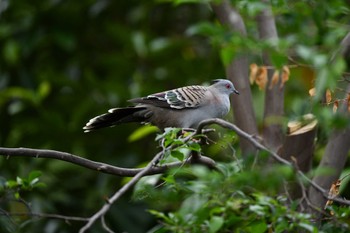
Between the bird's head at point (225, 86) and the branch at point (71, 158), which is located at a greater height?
the branch at point (71, 158)

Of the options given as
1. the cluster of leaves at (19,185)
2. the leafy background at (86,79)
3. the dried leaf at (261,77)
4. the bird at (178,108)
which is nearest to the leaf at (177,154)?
the cluster of leaves at (19,185)

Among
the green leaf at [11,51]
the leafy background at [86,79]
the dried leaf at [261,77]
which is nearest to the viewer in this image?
the dried leaf at [261,77]

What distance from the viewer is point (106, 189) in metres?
6.88

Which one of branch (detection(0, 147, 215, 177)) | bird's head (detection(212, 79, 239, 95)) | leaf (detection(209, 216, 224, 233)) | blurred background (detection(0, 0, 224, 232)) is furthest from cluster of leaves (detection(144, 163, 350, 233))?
blurred background (detection(0, 0, 224, 232))

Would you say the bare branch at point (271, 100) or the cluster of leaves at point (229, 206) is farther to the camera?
the bare branch at point (271, 100)

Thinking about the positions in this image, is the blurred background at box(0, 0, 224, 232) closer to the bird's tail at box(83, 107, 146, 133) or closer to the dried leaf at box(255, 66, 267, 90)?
the bird's tail at box(83, 107, 146, 133)

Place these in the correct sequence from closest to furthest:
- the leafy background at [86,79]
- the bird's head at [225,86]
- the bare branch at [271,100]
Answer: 1. the bare branch at [271,100]
2. the bird's head at [225,86]
3. the leafy background at [86,79]

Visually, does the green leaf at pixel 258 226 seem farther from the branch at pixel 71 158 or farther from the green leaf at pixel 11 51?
the green leaf at pixel 11 51

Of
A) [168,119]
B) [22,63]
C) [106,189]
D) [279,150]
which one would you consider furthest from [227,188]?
[22,63]

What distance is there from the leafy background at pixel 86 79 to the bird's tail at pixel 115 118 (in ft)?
4.16

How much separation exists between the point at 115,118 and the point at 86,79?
2.57 meters

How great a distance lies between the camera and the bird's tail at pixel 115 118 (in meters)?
4.88

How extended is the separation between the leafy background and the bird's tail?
1267mm

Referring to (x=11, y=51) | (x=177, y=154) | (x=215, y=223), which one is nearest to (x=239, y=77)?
(x=177, y=154)
